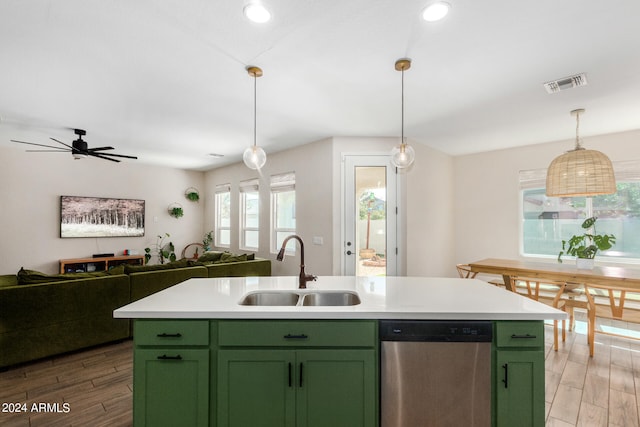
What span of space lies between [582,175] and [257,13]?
131 inches

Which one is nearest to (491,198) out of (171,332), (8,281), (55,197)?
(171,332)

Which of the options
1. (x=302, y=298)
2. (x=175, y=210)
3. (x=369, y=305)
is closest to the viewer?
(x=369, y=305)

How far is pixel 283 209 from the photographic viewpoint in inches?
202

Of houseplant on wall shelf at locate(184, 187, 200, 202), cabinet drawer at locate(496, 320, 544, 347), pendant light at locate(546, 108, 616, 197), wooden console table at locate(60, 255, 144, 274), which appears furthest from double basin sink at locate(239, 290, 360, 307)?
houseplant on wall shelf at locate(184, 187, 200, 202)

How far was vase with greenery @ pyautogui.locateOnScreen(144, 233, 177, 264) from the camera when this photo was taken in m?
6.15

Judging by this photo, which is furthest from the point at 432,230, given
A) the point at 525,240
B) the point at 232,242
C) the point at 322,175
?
the point at 232,242

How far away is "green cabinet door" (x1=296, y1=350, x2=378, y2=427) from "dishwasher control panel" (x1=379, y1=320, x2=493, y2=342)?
0.55 ft

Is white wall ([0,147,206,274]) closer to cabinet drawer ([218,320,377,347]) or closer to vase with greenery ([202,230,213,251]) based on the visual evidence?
vase with greenery ([202,230,213,251])

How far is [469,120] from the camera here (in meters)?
3.52

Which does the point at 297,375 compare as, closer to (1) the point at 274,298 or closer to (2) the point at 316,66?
(1) the point at 274,298

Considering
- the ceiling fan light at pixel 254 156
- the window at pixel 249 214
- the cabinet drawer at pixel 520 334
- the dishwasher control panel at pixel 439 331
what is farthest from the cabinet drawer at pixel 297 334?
the window at pixel 249 214

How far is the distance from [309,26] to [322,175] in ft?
8.46

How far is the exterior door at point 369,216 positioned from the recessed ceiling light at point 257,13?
2564 millimetres

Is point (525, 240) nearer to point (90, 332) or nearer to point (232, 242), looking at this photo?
point (232, 242)
